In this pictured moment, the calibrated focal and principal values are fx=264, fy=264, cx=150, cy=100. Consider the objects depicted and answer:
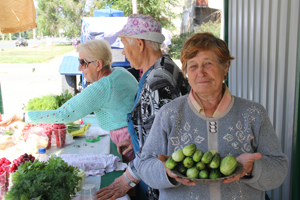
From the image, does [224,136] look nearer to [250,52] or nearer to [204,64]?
[204,64]

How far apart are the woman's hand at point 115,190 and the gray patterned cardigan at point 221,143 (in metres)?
0.48

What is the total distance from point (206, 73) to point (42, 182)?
3.57 feet

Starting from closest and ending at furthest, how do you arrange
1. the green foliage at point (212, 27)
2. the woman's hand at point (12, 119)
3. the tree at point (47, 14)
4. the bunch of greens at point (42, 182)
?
the bunch of greens at point (42, 182) < the woman's hand at point (12, 119) < the green foliage at point (212, 27) < the tree at point (47, 14)

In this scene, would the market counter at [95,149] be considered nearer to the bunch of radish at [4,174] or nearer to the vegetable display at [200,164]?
the bunch of radish at [4,174]

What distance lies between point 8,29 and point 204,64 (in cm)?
175

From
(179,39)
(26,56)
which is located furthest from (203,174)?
(26,56)

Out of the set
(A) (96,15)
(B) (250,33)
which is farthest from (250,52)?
(A) (96,15)

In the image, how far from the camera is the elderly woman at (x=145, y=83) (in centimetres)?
183

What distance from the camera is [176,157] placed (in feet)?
4.33

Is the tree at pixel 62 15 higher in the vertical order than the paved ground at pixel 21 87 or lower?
higher

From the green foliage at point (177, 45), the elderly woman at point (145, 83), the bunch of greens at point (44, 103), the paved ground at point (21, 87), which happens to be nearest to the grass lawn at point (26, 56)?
the paved ground at point (21, 87)

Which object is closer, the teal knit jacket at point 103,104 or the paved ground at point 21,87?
the teal knit jacket at point 103,104

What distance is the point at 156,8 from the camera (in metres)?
22.0

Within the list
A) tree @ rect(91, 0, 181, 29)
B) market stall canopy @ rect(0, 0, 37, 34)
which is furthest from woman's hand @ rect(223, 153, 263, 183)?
tree @ rect(91, 0, 181, 29)
